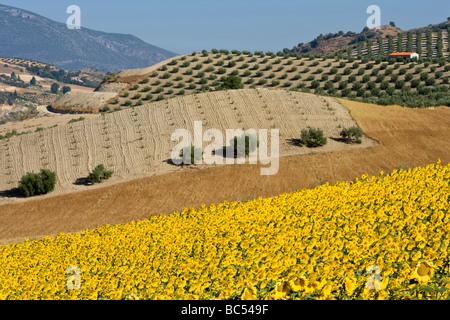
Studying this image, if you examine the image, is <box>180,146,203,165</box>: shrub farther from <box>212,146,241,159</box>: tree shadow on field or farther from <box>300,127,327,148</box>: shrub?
<box>300,127,327,148</box>: shrub

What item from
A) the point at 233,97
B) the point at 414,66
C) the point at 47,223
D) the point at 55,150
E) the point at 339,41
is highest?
the point at 339,41

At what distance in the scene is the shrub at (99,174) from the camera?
2641cm

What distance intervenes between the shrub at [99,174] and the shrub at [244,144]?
302 inches

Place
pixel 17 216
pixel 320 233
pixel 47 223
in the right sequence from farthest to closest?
pixel 17 216 → pixel 47 223 → pixel 320 233

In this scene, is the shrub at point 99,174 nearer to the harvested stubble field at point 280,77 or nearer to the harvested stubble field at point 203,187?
the harvested stubble field at point 203,187

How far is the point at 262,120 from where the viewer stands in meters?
34.0

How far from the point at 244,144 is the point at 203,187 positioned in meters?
5.39

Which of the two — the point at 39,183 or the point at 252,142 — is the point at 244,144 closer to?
the point at 252,142

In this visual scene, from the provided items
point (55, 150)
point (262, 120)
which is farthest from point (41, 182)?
point (262, 120)

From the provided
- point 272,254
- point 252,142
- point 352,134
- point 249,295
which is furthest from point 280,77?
point 249,295

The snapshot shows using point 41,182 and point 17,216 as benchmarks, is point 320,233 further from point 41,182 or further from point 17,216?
point 41,182

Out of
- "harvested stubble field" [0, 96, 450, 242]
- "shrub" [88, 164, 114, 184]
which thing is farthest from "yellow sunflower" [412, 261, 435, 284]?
"shrub" [88, 164, 114, 184]

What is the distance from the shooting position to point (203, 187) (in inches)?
949
